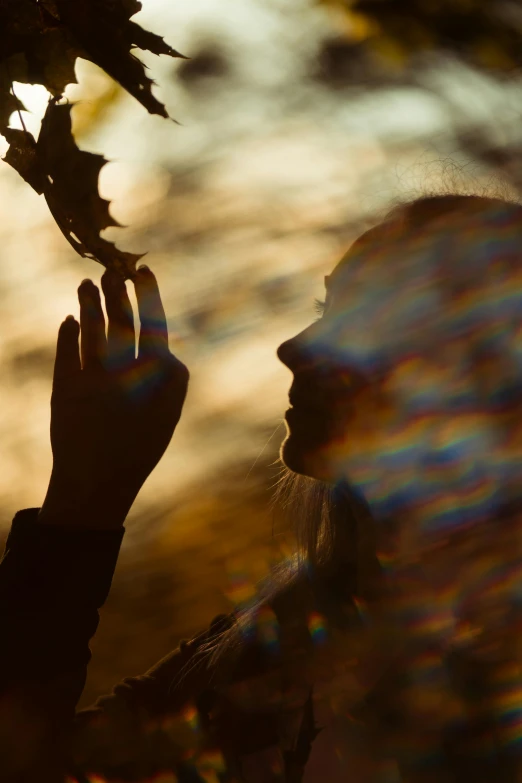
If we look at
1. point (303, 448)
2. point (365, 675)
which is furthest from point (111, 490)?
point (365, 675)

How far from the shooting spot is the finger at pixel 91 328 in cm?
108

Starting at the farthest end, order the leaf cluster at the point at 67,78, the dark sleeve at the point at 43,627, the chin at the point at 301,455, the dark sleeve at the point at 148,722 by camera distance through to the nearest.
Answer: the chin at the point at 301,455
the dark sleeve at the point at 148,722
the dark sleeve at the point at 43,627
the leaf cluster at the point at 67,78

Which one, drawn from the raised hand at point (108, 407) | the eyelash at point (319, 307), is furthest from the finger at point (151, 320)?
the eyelash at point (319, 307)

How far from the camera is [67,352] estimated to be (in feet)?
3.71

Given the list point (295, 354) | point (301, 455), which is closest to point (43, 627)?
point (301, 455)

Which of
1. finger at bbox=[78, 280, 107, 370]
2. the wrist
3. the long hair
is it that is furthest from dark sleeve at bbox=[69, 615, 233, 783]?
finger at bbox=[78, 280, 107, 370]

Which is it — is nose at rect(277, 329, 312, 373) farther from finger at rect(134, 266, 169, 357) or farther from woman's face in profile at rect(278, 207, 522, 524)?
finger at rect(134, 266, 169, 357)

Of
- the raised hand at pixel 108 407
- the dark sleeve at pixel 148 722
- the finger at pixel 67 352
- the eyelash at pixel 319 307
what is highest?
the eyelash at pixel 319 307

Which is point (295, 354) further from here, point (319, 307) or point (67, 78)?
point (67, 78)

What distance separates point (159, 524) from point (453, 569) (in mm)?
1426

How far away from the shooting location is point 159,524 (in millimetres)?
2699

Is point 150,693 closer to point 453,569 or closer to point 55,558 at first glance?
point 55,558

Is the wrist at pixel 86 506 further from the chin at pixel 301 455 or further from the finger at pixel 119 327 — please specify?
the chin at pixel 301 455

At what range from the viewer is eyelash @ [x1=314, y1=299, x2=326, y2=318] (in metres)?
1.68
